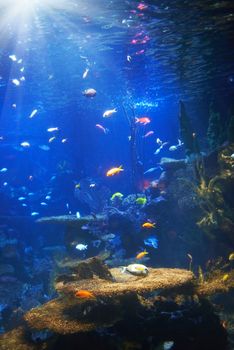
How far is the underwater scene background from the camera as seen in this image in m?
6.45

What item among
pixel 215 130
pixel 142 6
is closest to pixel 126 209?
pixel 215 130

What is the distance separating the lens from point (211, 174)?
1336 centimetres

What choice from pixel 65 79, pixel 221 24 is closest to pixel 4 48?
pixel 65 79

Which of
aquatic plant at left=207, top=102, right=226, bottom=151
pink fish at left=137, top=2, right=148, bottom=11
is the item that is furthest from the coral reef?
aquatic plant at left=207, top=102, right=226, bottom=151

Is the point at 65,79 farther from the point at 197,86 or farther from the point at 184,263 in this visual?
the point at 184,263

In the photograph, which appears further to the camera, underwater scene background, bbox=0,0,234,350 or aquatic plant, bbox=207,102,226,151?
aquatic plant, bbox=207,102,226,151

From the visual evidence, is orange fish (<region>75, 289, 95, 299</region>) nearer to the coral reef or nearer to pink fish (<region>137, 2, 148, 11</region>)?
the coral reef

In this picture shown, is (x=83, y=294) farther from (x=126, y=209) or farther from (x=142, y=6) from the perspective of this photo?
(x=142, y=6)

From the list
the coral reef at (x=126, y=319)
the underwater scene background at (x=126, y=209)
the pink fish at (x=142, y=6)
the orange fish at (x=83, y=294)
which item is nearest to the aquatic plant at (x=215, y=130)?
the underwater scene background at (x=126, y=209)

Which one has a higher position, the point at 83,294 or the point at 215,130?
the point at 83,294

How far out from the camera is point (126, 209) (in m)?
16.4

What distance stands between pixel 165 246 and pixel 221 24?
1066 cm

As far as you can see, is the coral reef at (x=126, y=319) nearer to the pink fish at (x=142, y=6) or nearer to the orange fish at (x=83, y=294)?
the orange fish at (x=83, y=294)

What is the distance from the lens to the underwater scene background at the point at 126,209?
254 inches
